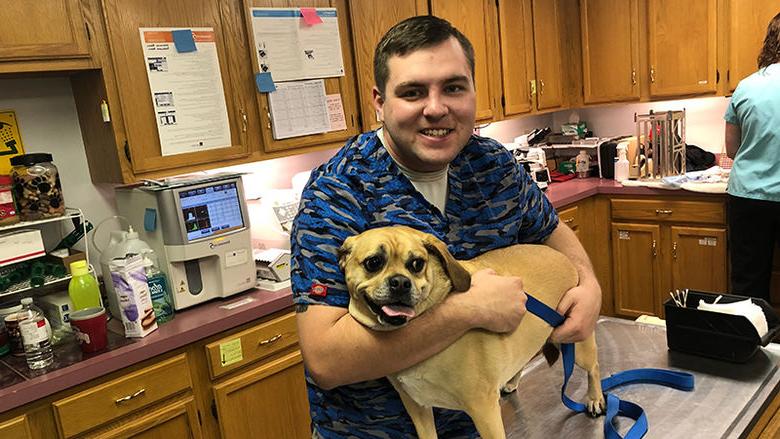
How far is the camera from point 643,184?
372 centimetres

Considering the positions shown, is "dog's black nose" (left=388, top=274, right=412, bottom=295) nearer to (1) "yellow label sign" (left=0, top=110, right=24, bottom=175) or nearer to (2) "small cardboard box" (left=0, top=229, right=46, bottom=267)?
(2) "small cardboard box" (left=0, top=229, right=46, bottom=267)

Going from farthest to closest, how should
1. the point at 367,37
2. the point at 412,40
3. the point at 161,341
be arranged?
the point at 367,37, the point at 161,341, the point at 412,40

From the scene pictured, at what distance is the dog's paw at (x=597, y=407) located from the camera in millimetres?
1405

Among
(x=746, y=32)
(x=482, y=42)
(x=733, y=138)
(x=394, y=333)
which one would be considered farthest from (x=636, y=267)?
(x=394, y=333)

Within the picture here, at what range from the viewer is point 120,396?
1.91 meters

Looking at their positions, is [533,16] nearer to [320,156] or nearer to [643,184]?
[643,184]

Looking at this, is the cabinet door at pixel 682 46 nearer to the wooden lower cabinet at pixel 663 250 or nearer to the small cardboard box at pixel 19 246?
the wooden lower cabinet at pixel 663 250

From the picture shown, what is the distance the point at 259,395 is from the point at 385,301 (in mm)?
1548

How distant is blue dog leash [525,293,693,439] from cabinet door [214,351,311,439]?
1.22 metres

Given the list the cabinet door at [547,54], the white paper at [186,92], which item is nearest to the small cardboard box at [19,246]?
the white paper at [186,92]

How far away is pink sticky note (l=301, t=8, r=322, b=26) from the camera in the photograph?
8.98ft

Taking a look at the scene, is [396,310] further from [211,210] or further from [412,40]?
[211,210]

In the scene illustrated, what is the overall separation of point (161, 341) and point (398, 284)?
1.35 meters

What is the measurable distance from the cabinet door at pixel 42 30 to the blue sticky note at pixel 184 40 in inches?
12.8
